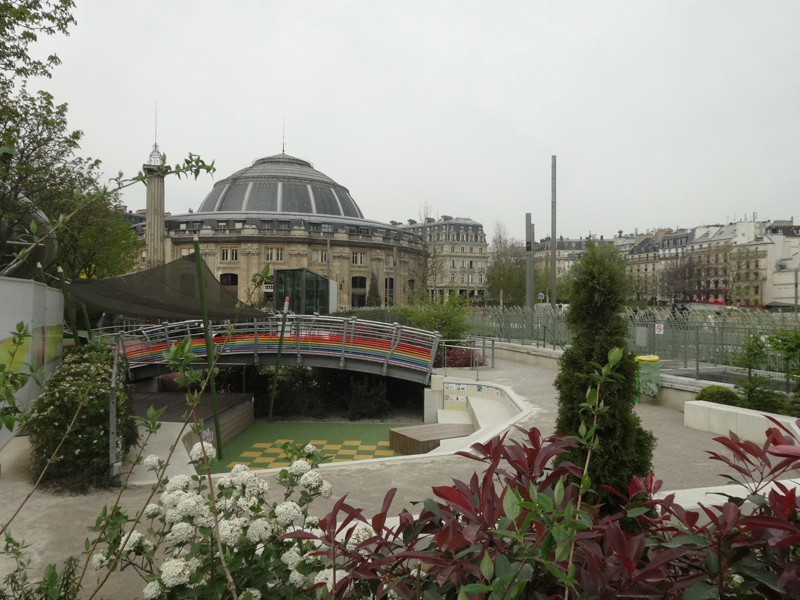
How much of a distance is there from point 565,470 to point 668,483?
4.42 metres

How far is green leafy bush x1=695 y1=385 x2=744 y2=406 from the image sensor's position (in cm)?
970

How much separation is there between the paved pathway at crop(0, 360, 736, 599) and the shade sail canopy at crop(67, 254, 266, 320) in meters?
3.34

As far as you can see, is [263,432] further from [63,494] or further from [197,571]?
[197,571]

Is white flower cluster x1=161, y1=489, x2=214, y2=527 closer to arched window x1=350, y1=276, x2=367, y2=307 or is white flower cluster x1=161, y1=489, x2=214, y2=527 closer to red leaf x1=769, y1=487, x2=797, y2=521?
red leaf x1=769, y1=487, x2=797, y2=521

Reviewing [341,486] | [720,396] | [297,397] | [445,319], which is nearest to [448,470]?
[341,486]

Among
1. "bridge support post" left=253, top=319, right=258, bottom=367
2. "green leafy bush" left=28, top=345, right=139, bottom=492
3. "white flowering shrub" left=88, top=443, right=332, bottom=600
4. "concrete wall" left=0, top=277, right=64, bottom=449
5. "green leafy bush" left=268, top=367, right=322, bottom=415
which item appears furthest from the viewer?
"green leafy bush" left=268, top=367, right=322, bottom=415

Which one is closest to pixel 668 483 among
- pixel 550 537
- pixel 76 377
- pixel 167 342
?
pixel 550 537

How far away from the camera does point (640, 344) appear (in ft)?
47.5

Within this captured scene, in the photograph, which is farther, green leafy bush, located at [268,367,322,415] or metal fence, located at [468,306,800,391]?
green leafy bush, located at [268,367,322,415]

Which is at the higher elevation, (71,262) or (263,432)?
(71,262)

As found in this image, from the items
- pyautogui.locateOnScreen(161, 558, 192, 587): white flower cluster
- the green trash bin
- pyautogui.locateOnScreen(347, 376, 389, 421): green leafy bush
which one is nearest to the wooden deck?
pyautogui.locateOnScreen(347, 376, 389, 421): green leafy bush

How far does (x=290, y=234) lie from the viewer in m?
67.2

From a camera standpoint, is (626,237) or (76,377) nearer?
(76,377)

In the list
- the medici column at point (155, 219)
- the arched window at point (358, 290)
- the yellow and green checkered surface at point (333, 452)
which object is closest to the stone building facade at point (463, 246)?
the arched window at point (358, 290)
